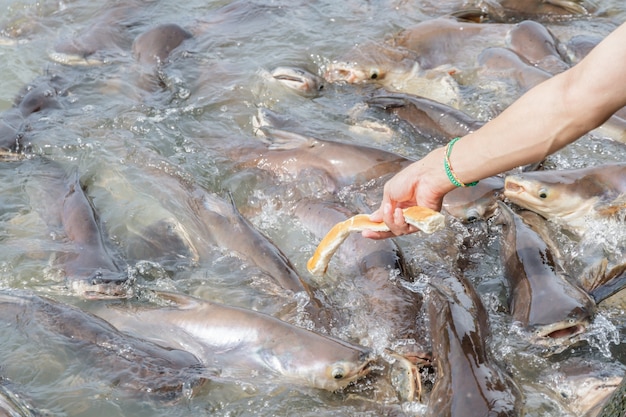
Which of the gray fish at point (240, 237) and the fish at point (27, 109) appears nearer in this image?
the gray fish at point (240, 237)

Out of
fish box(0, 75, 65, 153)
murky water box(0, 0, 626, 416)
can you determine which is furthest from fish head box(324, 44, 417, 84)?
fish box(0, 75, 65, 153)

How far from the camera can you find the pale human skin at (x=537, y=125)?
2271mm

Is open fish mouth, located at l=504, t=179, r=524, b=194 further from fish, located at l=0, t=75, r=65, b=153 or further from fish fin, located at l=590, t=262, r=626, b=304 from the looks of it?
fish, located at l=0, t=75, r=65, b=153

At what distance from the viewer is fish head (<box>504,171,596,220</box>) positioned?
4.34m

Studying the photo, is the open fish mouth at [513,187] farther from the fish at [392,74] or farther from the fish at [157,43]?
the fish at [157,43]

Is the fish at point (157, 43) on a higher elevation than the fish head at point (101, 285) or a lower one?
higher

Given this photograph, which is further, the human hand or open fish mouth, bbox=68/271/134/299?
open fish mouth, bbox=68/271/134/299

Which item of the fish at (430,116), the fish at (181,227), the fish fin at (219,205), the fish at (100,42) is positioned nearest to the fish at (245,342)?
the fish at (181,227)

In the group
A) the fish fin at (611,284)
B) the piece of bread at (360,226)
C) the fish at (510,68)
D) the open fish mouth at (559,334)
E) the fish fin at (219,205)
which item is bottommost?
the fish fin at (611,284)

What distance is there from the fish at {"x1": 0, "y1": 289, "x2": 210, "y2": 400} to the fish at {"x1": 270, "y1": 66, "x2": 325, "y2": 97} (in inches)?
114

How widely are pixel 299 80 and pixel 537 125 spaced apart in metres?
3.66

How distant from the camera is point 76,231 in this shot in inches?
170

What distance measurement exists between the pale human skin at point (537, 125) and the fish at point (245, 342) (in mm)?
793

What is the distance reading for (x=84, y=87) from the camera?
19.7 ft
